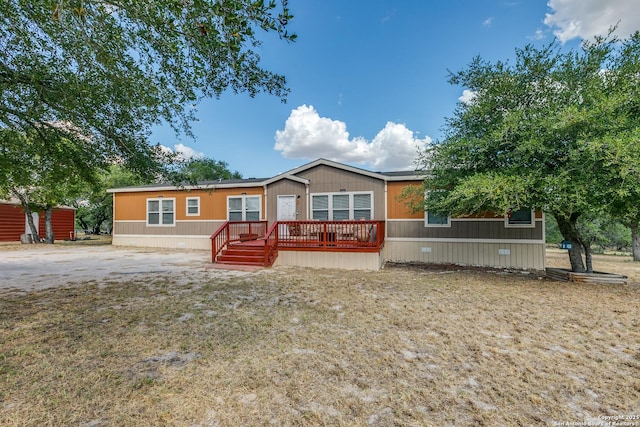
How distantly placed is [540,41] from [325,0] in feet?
18.6

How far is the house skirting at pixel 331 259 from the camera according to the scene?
7871mm

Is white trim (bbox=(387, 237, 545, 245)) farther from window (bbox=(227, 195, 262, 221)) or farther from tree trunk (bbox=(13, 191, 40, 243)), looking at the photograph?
tree trunk (bbox=(13, 191, 40, 243))

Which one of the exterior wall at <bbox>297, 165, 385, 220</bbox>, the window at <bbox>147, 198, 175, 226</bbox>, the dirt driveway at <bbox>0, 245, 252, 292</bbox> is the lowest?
the dirt driveway at <bbox>0, 245, 252, 292</bbox>

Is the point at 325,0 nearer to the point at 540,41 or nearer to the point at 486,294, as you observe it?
the point at 540,41

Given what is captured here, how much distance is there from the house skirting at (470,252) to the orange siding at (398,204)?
0.81 m

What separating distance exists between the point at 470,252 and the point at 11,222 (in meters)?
23.1

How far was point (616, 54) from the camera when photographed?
6098 mm

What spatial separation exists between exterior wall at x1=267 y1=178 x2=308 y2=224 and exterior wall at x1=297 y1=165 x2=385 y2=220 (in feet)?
1.28

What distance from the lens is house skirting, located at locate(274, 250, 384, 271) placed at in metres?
7.87

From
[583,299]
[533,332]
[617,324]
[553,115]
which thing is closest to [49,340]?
[533,332]

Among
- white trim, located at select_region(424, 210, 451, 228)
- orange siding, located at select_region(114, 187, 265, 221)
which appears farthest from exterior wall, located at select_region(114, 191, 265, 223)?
white trim, located at select_region(424, 210, 451, 228)

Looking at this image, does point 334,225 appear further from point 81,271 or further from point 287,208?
point 81,271

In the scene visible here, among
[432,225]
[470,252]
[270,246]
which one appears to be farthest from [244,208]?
[470,252]

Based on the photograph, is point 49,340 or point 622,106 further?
point 622,106
